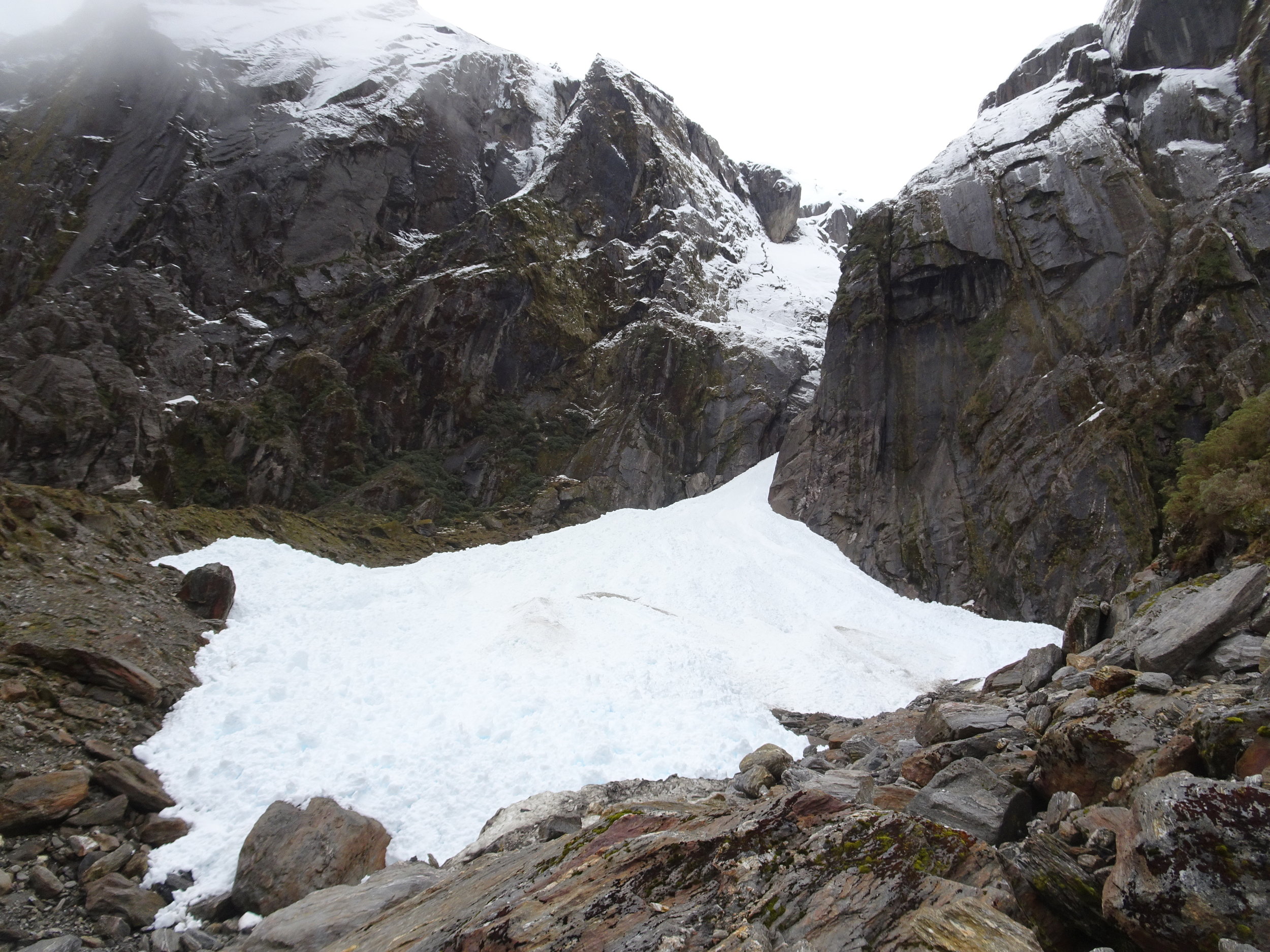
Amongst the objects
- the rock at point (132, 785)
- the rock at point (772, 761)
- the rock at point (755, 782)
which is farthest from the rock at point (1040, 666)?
the rock at point (132, 785)

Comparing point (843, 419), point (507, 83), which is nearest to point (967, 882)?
point (843, 419)

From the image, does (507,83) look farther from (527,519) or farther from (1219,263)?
(1219,263)

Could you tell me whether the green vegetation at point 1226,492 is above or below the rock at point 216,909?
above

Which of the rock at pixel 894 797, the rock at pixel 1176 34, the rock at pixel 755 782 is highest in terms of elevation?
the rock at pixel 1176 34

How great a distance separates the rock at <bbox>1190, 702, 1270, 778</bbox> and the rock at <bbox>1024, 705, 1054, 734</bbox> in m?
2.93

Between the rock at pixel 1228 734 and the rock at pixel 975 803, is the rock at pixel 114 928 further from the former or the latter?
the rock at pixel 1228 734

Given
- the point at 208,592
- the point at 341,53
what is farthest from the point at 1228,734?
the point at 341,53

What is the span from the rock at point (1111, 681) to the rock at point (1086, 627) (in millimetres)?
5577

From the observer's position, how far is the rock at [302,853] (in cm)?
746

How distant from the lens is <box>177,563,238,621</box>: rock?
46.0ft

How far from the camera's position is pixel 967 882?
161 inches

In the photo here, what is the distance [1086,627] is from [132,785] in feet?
48.7

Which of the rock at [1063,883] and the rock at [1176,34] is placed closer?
the rock at [1063,883]

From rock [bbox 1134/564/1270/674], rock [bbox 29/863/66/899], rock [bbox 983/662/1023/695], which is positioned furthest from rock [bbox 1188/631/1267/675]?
rock [bbox 29/863/66/899]
